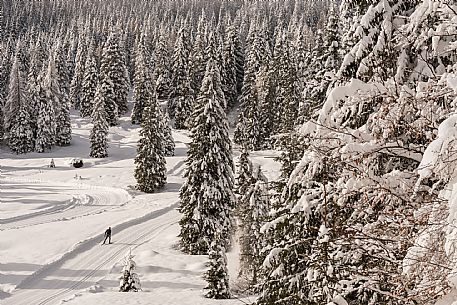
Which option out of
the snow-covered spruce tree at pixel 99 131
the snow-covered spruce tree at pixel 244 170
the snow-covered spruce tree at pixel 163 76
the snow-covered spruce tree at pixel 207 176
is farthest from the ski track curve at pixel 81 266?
the snow-covered spruce tree at pixel 163 76

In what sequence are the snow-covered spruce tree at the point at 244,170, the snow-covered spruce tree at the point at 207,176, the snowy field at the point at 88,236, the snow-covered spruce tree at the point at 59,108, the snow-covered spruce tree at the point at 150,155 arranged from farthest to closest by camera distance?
the snow-covered spruce tree at the point at 59,108
the snow-covered spruce tree at the point at 150,155
the snow-covered spruce tree at the point at 244,170
the snow-covered spruce tree at the point at 207,176
the snowy field at the point at 88,236

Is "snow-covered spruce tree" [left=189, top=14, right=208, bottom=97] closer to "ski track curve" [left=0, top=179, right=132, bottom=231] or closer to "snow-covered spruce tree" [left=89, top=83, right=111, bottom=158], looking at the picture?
"snow-covered spruce tree" [left=89, top=83, right=111, bottom=158]

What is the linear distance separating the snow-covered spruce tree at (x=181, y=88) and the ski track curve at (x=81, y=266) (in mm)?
33298

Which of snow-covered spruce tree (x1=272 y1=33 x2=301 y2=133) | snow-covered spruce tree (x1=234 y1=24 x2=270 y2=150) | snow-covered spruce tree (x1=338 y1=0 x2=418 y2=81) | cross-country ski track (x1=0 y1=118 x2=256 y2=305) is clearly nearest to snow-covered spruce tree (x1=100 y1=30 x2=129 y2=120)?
cross-country ski track (x1=0 y1=118 x2=256 y2=305)

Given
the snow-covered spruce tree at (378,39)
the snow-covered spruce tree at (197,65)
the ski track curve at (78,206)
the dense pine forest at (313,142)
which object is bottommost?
the ski track curve at (78,206)

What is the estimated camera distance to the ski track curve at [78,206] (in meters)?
37.6

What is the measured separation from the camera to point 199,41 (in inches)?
3401

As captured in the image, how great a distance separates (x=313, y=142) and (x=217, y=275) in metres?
18.5

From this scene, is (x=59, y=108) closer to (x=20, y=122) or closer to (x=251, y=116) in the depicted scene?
(x=20, y=122)

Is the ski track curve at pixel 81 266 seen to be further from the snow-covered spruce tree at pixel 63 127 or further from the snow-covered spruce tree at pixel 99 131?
the snow-covered spruce tree at pixel 63 127

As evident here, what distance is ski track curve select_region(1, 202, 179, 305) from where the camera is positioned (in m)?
23.7

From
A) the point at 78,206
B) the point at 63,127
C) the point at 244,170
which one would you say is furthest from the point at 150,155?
the point at 63,127

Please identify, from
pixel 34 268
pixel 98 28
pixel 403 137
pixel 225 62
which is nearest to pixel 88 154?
pixel 225 62

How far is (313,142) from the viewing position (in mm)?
6477
